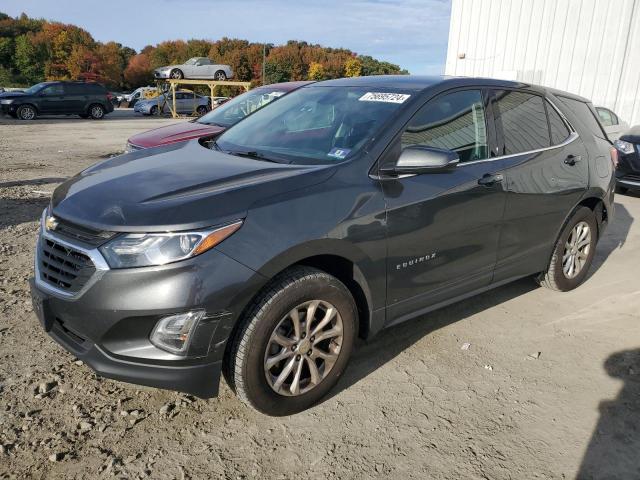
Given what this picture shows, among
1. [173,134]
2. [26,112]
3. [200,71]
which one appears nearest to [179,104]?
[200,71]

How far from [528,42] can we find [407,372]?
15059 millimetres

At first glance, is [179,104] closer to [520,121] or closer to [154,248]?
[520,121]

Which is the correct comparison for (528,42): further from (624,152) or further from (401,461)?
(401,461)

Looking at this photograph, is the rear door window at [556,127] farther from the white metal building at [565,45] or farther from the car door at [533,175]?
the white metal building at [565,45]

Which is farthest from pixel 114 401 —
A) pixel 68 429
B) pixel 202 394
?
pixel 202 394

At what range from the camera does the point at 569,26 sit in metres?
14.8

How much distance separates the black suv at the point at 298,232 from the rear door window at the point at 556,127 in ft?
0.14

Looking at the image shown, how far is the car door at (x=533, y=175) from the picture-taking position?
3.71 m

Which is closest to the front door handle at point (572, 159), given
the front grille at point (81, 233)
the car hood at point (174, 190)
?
the car hood at point (174, 190)

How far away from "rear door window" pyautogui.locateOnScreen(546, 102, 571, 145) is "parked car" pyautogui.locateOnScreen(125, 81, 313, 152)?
10.8 ft

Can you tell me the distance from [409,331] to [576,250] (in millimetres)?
1827

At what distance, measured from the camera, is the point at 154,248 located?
2307 mm

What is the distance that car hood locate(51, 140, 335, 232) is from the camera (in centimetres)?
238

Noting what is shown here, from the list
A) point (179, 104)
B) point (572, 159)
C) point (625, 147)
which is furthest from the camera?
point (179, 104)
